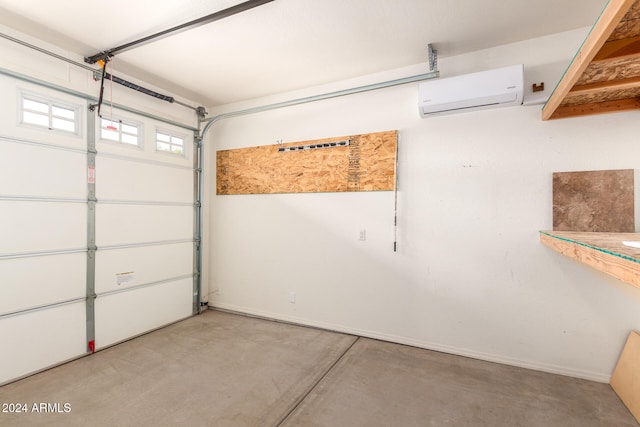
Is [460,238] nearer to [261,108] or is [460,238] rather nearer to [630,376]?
[630,376]

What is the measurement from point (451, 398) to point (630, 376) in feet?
4.38

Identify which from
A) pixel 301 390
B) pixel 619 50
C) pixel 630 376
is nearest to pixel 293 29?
pixel 619 50

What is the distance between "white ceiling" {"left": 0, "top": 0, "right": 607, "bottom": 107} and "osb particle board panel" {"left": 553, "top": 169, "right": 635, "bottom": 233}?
4.35 feet

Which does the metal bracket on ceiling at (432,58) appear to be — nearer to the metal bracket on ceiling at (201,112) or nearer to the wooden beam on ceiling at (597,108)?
the wooden beam on ceiling at (597,108)

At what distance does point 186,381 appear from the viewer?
2.51 metres

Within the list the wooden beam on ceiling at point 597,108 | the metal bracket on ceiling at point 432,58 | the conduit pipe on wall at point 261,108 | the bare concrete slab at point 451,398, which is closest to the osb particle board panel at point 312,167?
the conduit pipe on wall at point 261,108

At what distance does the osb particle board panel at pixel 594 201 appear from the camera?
7.85 ft

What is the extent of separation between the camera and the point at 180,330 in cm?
366

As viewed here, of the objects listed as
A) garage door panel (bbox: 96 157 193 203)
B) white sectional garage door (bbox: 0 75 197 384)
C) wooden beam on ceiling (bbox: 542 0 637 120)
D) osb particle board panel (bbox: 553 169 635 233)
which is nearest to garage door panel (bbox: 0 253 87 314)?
white sectional garage door (bbox: 0 75 197 384)

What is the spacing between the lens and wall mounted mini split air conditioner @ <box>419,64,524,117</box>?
2586 mm

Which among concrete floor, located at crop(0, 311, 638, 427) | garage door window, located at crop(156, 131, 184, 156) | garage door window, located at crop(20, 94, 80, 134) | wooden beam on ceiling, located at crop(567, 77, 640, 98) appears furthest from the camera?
garage door window, located at crop(156, 131, 184, 156)

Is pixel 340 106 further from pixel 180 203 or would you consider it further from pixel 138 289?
pixel 138 289

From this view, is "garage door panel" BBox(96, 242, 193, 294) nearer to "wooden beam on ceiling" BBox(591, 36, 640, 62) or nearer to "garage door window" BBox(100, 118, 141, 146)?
"garage door window" BBox(100, 118, 141, 146)

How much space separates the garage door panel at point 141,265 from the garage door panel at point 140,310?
111 millimetres
